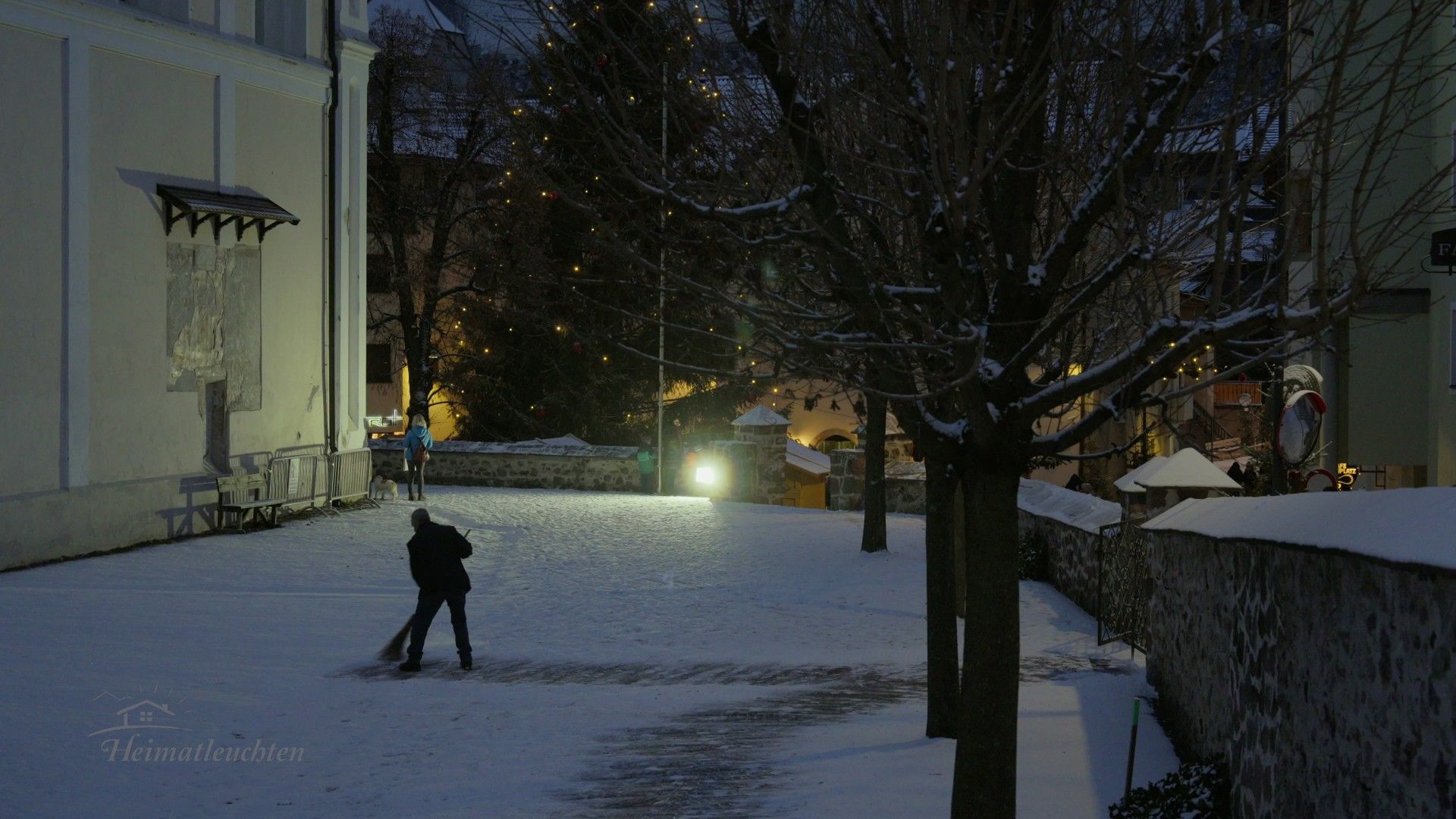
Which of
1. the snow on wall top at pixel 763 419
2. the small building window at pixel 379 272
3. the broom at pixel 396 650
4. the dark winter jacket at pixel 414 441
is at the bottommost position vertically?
the broom at pixel 396 650

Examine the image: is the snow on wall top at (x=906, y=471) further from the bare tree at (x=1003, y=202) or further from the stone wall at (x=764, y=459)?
the bare tree at (x=1003, y=202)

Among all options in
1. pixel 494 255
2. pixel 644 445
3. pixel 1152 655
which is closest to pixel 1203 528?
pixel 1152 655

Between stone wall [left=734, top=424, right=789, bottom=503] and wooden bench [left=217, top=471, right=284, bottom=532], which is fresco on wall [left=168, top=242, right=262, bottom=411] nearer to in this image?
wooden bench [left=217, top=471, right=284, bottom=532]

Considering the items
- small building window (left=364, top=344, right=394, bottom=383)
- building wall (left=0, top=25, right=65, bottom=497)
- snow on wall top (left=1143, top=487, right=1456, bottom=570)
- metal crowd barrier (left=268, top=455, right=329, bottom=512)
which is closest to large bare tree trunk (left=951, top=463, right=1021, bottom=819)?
snow on wall top (left=1143, top=487, right=1456, bottom=570)

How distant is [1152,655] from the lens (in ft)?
34.5

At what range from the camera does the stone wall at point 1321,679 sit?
411 cm

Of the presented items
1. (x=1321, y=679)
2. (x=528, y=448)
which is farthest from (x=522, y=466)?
(x=1321, y=679)

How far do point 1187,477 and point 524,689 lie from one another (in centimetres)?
737

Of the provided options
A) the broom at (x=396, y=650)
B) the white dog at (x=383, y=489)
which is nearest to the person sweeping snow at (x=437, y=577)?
the broom at (x=396, y=650)

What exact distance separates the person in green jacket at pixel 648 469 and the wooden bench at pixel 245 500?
8.73 m

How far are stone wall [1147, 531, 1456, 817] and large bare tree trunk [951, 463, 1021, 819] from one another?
115 centimetres

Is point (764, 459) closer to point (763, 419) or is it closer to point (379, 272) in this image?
point (763, 419)

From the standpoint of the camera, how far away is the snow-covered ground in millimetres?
8289

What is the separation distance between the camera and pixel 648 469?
A: 1133 inches
